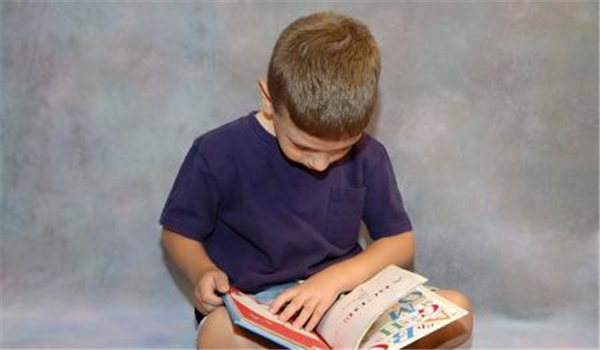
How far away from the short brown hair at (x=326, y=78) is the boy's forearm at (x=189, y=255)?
0.28m

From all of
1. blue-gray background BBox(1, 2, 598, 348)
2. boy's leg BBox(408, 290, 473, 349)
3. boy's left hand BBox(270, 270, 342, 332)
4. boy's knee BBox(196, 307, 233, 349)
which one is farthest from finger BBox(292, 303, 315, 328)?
blue-gray background BBox(1, 2, 598, 348)

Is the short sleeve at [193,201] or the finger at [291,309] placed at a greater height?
the short sleeve at [193,201]

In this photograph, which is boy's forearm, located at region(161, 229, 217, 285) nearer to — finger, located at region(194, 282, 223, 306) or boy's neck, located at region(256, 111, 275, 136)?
finger, located at region(194, 282, 223, 306)

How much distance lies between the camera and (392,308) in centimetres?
124

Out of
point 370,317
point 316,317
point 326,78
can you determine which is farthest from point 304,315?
point 326,78

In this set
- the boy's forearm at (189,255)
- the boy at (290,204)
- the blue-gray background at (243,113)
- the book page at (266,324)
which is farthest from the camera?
the blue-gray background at (243,113)

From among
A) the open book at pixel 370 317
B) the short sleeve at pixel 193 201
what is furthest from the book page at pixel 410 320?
the short sleeve at pixel 193 201

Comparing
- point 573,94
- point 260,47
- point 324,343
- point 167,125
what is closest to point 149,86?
point 167,125

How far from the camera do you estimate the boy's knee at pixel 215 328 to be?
126 centimetres

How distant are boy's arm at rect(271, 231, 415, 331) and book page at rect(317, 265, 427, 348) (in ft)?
0.07

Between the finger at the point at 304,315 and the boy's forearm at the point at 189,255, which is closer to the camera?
the finger at the point at 304,315

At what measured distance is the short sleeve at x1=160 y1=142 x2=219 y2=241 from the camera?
53.6 inches

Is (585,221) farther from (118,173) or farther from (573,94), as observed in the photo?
(118,173)

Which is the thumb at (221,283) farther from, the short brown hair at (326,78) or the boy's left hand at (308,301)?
the short brown hair at (326,78)
